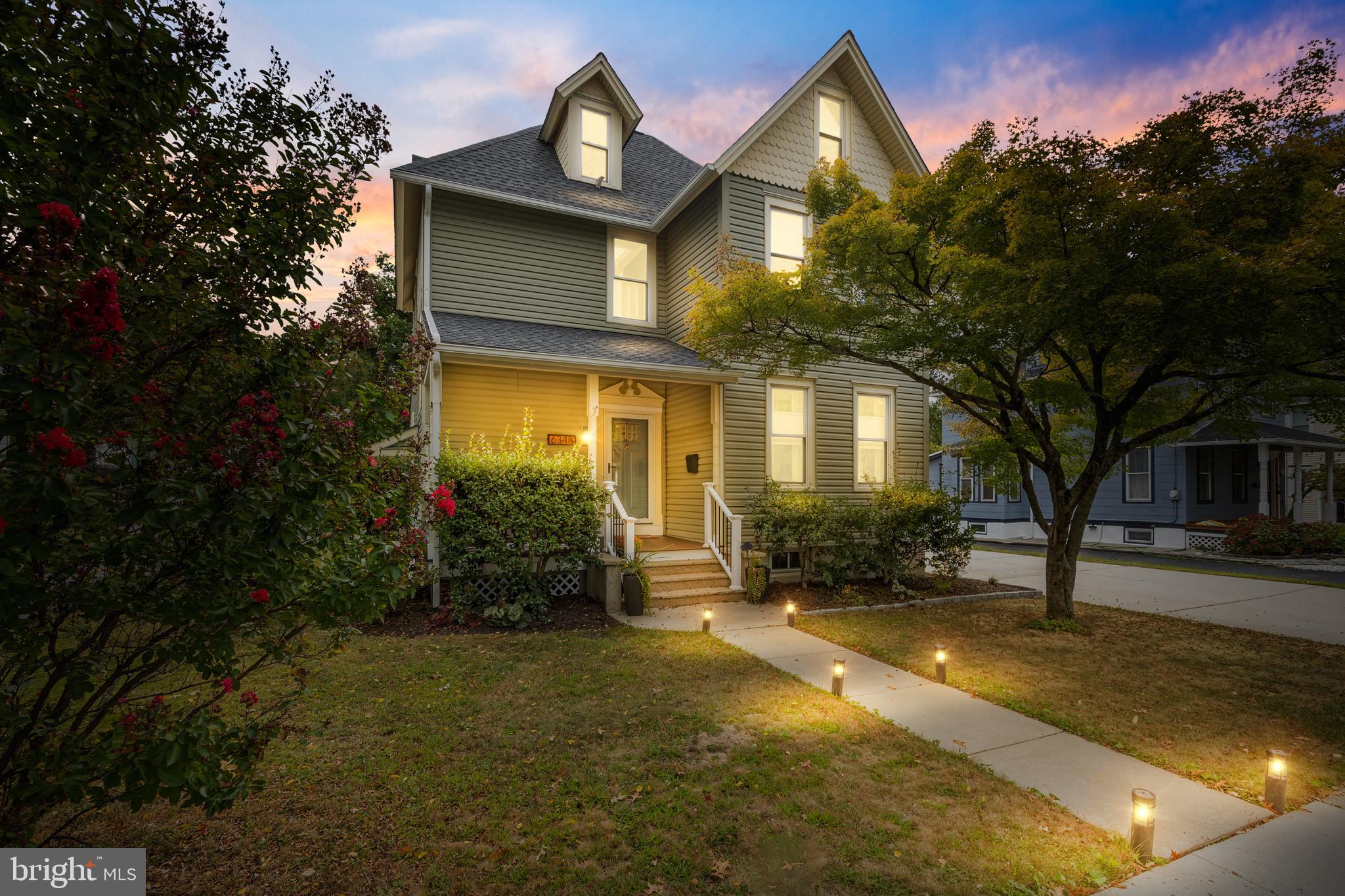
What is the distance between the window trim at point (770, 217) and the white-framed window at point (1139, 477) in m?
14.6

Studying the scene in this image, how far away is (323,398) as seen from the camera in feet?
7.04

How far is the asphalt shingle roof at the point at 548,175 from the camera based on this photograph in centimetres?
1001

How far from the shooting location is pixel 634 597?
793cm

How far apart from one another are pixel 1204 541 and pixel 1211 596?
8.82 meters

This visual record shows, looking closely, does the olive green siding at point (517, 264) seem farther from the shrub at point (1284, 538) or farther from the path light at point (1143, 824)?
the shrub at point (1284, 538)

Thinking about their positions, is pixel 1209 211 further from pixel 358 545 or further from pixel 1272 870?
pixel 358 545

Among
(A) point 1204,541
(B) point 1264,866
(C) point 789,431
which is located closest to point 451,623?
(C) point 789,431

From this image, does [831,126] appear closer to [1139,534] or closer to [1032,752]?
[1032,752]

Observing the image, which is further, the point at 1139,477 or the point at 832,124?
the point at 1139,477

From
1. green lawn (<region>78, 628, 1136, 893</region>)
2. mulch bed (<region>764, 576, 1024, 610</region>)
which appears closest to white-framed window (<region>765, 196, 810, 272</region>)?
mulch bed (<region>764, 576, 1024, 610</region>)

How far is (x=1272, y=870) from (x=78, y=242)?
5420mm

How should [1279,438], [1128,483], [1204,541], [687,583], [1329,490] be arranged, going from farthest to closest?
[1128,483]
[1329,490]
[1204,541]
[1279,438]
[687,583]

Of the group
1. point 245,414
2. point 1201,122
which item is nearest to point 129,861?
point 245,414

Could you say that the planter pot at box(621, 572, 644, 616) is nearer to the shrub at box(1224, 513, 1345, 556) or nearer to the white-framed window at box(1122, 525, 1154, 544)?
the shrub at box(1224, 513, 1345, 556)
